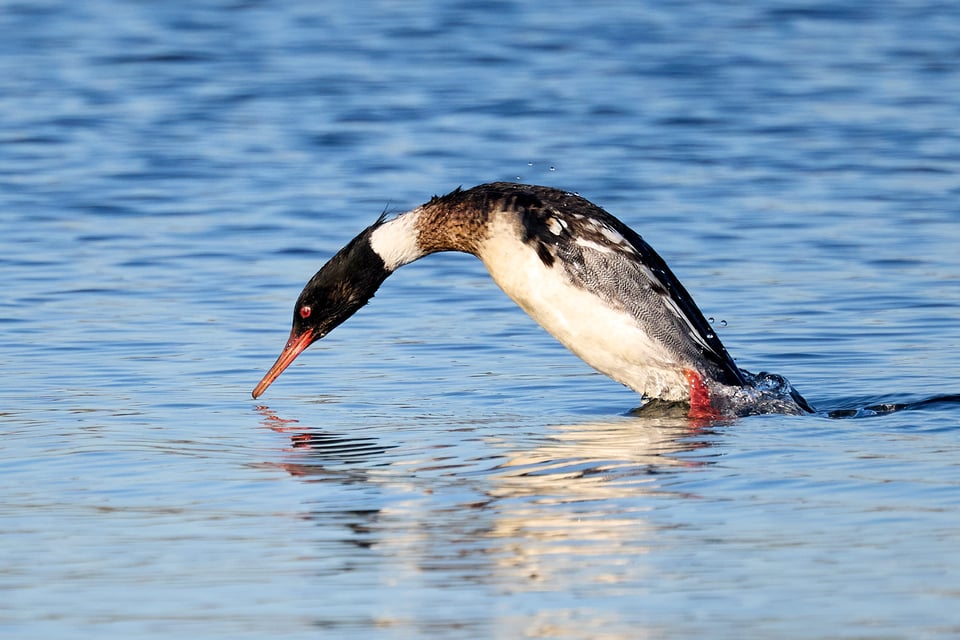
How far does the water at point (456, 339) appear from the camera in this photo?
18.4ft

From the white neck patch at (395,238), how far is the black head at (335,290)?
0.03 m

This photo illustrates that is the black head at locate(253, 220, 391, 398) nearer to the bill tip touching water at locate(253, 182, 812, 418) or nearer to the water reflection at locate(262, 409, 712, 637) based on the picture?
the bill tip touching water at locate(253, 182, 812, 418)

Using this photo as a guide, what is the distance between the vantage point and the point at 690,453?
7.68 metres

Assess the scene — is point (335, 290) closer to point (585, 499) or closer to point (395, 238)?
point (395, 238)

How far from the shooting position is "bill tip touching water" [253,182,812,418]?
871 cm

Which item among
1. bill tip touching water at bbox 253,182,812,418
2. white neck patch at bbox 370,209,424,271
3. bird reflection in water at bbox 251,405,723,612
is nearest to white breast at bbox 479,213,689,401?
bill tip touching water at bbox 253,182,812,418

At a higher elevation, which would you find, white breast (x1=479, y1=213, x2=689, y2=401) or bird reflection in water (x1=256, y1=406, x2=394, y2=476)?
white breast (x1=479, y1=213, x2=689, y2=401)

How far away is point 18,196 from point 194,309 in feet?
14.1

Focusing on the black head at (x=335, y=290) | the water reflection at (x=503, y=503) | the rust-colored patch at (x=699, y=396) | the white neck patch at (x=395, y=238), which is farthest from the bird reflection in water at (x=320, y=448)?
the rust-colored patch at (x=699, y=396)

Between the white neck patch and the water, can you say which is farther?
the white neck patch

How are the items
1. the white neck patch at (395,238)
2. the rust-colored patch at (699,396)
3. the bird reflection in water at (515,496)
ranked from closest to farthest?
the bird reflection in water at (515,496) < the rust-colored patch at (699,396) < the white neck patch at (395,238)

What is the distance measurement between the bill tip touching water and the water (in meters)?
0.31

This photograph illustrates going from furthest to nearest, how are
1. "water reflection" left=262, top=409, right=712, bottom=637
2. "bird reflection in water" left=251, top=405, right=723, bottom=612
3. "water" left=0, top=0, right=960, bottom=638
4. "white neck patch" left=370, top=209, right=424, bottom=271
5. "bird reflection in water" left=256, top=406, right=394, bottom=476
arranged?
1. "white neck patch" left=370, top=209, right=424, bottom=271
2. "bird reflection in water" left=256, top=406, right=394, bottom=476
3. "bird reflection in water" left=251, top=405, right=723, bottom=612
4. "water reflection" left=262, top=409, right=712, bottom=637
5. "water" left=0, top=0, right=960, bottom=638

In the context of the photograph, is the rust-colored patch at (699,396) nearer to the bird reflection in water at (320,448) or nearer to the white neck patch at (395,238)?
the white neck patch at (395,238)
